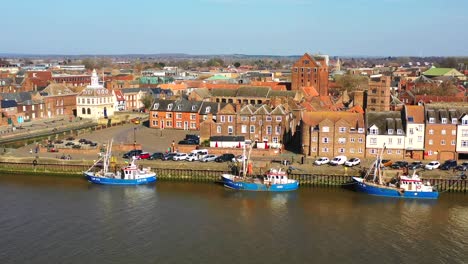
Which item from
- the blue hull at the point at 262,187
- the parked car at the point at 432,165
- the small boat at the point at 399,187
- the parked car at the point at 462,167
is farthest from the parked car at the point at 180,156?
the parked car at the point at 462,167

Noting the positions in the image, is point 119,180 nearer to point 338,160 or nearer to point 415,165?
point 338,160


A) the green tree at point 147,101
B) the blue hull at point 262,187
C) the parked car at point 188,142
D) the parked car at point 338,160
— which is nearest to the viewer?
the blue hull at point 262,187

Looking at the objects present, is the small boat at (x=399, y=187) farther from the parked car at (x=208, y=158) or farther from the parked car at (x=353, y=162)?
the parked car at (x=208, y=158)

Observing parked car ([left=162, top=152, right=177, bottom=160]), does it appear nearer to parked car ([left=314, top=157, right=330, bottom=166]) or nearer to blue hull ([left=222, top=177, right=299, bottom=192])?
blue hull ([left=222, top=177, right=299, bottom=192])

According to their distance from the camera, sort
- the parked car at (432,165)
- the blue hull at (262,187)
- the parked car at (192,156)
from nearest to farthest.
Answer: the blue hull at (262,187) < the parked car at (432,165) < the parked car at (192,156)

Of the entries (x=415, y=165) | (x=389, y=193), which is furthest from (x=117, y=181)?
(x=415, y=165)

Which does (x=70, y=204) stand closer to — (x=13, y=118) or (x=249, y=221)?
(x=249, y=221)

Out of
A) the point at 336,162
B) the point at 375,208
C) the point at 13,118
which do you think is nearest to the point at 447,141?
the point at 336,162

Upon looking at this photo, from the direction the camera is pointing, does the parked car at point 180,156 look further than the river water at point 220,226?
Yes
